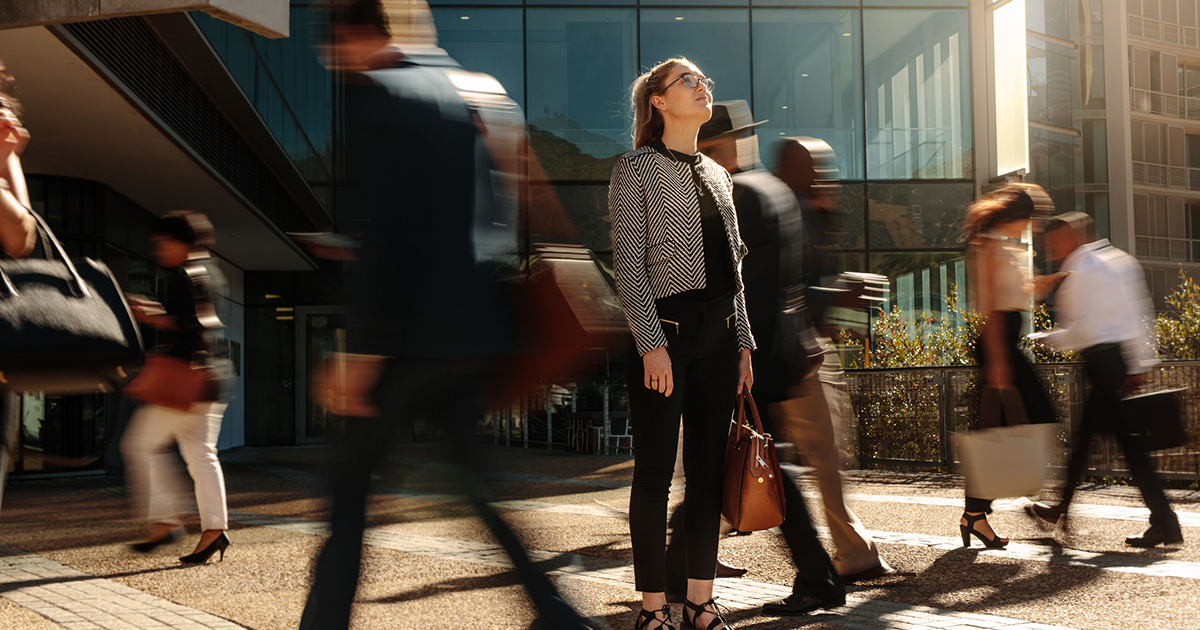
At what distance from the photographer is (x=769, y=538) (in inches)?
225

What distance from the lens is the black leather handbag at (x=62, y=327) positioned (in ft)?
7.52

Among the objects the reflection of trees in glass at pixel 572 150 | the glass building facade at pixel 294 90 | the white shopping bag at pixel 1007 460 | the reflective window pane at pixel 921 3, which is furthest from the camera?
the reflective window pane at pixel 921 3

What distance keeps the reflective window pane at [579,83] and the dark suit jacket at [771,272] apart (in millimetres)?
14079

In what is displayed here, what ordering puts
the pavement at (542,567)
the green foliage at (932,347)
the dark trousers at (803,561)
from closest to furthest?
the pavement at (542,567) → the dark trousers at (803,561) → the green foliage at (932,347)

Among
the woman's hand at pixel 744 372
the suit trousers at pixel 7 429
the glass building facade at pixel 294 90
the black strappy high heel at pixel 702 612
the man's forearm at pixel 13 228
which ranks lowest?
the black strappy high heel at pixel 702 612

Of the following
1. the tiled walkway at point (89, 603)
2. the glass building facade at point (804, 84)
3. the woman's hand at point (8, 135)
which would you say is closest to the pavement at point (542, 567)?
the tiled walkway at point (89, 603)

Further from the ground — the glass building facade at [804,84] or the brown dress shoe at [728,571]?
the glass building facade at [804,84]

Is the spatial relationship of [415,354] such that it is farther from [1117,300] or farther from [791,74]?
[791,74]

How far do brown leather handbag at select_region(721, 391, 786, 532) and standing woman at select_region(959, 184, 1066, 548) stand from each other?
229cm

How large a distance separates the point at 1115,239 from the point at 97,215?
103 ft

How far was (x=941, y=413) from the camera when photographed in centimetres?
1088

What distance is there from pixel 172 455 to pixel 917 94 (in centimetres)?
1601

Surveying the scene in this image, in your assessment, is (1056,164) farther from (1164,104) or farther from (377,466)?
(377,466)

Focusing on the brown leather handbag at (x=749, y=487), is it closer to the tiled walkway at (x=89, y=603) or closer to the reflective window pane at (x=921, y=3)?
the tiled walkway at (x=89, y=603)
